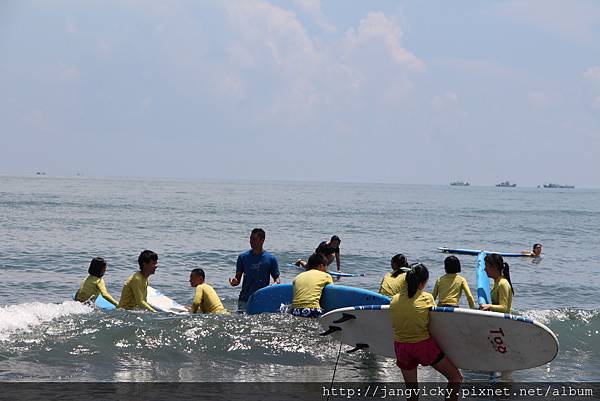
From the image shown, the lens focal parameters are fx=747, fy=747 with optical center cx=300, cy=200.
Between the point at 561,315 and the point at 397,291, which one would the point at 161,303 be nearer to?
the point at 397,291

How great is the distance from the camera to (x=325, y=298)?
33.9ft

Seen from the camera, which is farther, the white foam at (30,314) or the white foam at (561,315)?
the white foam at (561,315)

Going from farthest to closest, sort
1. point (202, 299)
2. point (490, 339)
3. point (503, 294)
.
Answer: point (202, 299)
point (503, 294)
point (490, 339)

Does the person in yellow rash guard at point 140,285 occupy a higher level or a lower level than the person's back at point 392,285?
lower

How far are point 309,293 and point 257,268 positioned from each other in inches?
61.5

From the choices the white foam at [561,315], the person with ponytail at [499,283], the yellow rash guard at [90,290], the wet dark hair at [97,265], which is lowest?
the yellow rash guard at [90,290]

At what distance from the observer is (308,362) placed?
9.55m

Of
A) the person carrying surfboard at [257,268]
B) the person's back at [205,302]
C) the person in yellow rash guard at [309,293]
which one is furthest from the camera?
the person carrying surfboard at [257,268]

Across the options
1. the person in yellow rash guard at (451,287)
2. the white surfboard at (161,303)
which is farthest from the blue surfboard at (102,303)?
the person in yellow rash guard at (451,287)

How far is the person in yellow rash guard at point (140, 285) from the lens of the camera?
10.7 metres

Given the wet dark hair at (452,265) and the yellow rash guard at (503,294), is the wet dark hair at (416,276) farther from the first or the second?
the wet dark hair at (452,265)

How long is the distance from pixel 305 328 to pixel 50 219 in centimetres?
3329

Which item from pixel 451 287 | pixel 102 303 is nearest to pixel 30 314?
pixel 102 303

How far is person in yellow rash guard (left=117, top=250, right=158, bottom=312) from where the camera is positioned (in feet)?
35.0
